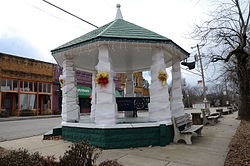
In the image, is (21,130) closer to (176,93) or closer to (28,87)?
(176,93)

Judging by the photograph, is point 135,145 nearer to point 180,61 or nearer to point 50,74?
point 180,61

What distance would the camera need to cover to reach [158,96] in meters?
6.38

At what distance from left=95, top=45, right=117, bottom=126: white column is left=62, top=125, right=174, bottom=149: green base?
349 mm

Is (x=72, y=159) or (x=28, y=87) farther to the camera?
(x=28, y=87)

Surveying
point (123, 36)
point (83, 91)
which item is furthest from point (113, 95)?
point (83, 91)

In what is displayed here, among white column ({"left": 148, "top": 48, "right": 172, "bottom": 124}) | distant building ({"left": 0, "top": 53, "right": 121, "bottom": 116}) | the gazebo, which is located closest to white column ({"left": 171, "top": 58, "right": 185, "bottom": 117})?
the gazebo

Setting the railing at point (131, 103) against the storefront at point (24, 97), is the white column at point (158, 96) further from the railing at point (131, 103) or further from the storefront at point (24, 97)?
the storefront at point (24, 97)

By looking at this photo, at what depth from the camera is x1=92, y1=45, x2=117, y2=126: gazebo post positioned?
5.83m

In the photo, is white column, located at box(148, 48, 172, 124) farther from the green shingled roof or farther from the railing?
the railing

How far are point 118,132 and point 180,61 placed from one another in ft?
14.8

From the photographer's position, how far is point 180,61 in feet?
26.9

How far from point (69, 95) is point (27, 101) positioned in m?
19.0

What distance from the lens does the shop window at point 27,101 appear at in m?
22.5

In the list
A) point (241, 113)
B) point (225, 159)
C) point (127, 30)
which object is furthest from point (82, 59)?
point (241, 113)
